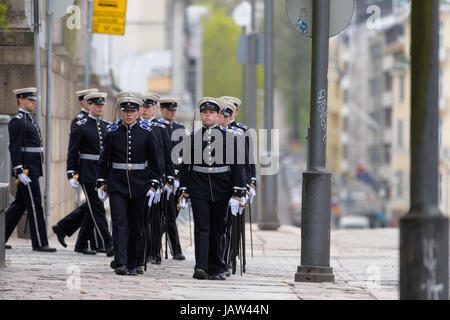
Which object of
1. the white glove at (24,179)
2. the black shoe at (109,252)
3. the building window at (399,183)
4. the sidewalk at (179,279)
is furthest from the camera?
the building window at (399,183)

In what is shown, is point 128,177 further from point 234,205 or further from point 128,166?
point 234,205

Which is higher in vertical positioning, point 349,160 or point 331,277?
point 331,277

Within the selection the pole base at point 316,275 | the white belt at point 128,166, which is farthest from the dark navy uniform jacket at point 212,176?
the pole base at point 316,275

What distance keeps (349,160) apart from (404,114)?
1318 inches

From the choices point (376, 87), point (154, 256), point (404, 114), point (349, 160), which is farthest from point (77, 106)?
point (349, 160)

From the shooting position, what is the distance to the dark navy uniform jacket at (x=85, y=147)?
15477 millimetres

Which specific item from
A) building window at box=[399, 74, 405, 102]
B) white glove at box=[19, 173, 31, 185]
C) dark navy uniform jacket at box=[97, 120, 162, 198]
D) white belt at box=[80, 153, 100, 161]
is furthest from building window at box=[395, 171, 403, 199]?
dark navy uniform jacket at box=[97, 120, 162, 198]

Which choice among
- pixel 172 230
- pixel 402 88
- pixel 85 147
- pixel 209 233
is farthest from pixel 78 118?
pixel 402 88

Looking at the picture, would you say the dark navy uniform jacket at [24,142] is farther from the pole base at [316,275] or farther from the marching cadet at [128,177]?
the pole base at [316,275]

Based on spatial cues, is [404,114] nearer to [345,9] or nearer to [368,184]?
[368,184]

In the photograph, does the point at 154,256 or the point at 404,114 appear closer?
the point at 154,256

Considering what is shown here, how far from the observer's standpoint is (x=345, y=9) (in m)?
13.1

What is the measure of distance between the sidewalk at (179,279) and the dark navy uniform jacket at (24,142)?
1.01 m

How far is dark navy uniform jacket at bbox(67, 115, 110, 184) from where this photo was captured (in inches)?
609
